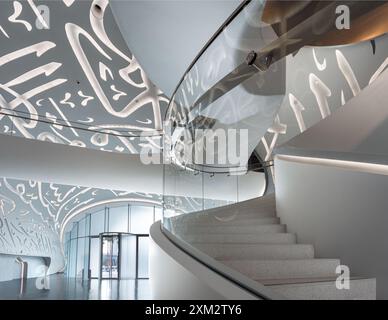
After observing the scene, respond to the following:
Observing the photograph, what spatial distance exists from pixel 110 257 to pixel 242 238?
68.0 ft

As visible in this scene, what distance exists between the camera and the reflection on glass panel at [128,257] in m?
23.1

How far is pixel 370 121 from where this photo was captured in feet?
13.1

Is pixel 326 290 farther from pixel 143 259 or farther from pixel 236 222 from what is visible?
pixel 143 259

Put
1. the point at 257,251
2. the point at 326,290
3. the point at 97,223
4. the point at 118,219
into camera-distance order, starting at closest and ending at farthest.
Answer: the point at 326,290
the point at 257,251
the point at 118,219
the point at 97,223

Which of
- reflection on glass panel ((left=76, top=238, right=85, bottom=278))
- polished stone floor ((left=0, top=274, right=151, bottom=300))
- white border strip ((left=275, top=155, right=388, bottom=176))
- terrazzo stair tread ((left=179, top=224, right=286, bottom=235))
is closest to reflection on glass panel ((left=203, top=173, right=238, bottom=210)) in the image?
terrazzo stair tread ((left=179, top=224, right=286, bottom=235))

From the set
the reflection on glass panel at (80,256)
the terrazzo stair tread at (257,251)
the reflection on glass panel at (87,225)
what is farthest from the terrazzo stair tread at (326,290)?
the reflection on glass panel at (80,256)

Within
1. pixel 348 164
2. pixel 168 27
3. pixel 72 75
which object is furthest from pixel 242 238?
pixel 72 75

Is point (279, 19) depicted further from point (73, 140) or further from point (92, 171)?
point (73, 140)

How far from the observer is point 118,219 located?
82.8 ft

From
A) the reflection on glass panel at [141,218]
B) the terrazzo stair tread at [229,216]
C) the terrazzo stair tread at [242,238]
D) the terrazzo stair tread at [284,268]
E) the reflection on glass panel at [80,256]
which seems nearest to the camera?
the terrazzo stair tread at [284,268]

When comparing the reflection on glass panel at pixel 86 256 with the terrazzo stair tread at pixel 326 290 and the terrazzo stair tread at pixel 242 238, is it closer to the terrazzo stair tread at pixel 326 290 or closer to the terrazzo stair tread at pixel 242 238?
the terrazzo stair tread at pixel 242 238

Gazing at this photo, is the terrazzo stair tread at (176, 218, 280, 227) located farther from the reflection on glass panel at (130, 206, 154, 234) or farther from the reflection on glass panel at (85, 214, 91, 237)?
the reflection on glass panel at (85, 214, 91, 237)

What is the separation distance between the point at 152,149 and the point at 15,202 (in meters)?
8.34
